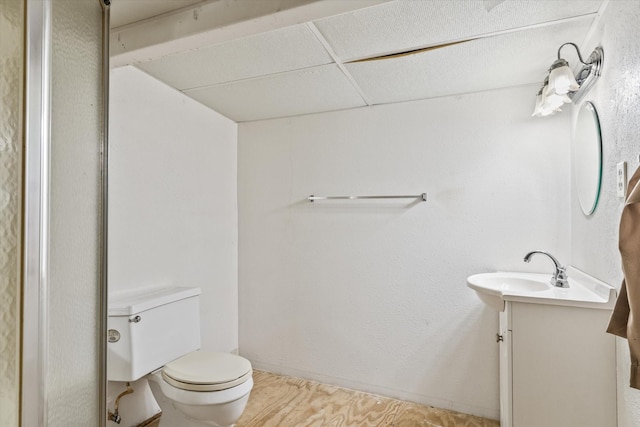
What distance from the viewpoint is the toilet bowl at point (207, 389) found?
58.9 inches

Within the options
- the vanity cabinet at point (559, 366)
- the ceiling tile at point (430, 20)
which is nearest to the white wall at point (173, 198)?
the ceiling tile at point (430, 20)

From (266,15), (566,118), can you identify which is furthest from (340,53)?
(566,118)

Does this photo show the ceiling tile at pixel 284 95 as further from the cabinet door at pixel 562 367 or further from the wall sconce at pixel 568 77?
the cabinet door at pixel 562 367

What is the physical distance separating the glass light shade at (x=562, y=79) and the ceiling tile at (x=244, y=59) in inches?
39.2

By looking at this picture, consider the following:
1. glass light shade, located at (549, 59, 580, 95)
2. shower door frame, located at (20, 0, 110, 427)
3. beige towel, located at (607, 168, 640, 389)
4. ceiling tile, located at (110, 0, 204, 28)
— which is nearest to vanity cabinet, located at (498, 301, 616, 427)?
beige towel, located at (607, 168, 640, 389)

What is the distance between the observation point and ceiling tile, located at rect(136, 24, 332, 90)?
154 cm

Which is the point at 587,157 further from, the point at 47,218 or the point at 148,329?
the point at 148,329

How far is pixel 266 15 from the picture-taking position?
3.90 ft

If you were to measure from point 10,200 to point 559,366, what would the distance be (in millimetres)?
1893

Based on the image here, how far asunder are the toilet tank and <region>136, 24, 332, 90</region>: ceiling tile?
1203mm

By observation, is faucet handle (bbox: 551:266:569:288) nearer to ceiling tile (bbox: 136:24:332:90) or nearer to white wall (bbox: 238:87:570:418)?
white wall (bbox: 238:87:570:418)

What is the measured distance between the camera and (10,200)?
800mm

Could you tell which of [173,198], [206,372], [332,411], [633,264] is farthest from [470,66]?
[332,411]

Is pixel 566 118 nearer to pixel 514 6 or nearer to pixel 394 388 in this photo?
pixel 514 6
